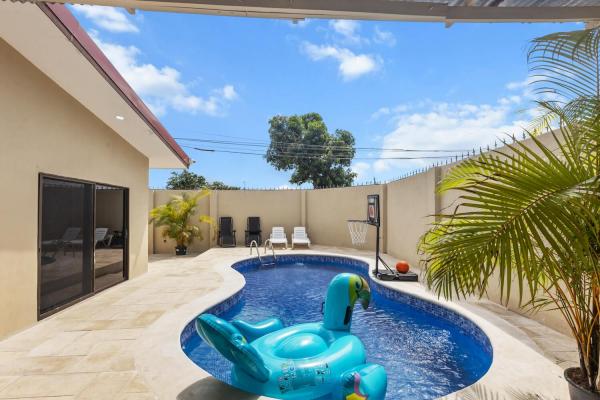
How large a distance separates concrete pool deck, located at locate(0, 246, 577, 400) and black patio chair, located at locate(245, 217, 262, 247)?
7.38m

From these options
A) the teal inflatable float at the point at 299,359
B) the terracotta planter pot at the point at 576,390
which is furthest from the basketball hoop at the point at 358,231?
the terracotta planter pot at the point at 576,390

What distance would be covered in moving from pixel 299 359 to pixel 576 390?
6.91 ft

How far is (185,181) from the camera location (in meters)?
30.3

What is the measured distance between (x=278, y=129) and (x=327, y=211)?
44.4 feet

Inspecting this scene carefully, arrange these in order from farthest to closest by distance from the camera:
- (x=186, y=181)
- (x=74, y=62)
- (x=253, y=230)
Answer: (x=186, y=181) → (x=253, y=230) → (x=74, y=62)

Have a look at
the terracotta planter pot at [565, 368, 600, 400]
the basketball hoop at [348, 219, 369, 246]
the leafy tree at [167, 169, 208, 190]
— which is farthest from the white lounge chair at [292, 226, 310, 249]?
the leafy tree at [167, 169, 208, 190]

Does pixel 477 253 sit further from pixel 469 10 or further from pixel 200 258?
pixel 200 258

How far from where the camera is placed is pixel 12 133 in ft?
12.5

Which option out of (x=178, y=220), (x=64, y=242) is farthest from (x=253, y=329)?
(x=178, y=220)

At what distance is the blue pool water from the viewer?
3.48 m

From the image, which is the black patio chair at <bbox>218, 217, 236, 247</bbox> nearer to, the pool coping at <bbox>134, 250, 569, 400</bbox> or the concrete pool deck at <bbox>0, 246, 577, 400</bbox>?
the concrete pool deck at <bbox>0, 246, 577, 400</bbox>

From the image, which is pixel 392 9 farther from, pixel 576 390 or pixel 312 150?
pixel 312 150

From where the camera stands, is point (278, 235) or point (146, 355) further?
point (278, 235)

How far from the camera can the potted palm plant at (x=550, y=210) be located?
4.41ft
